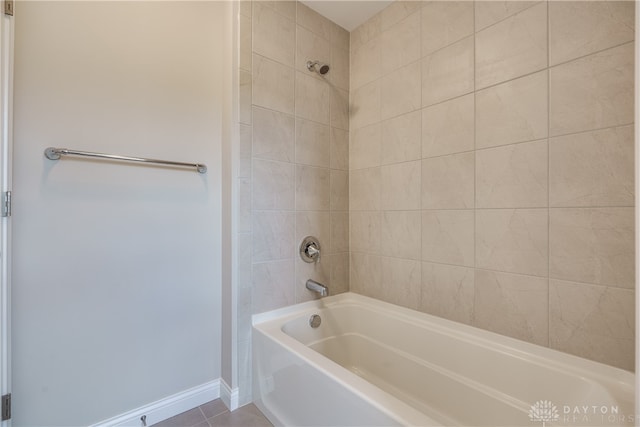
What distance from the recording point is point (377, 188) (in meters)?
1.88

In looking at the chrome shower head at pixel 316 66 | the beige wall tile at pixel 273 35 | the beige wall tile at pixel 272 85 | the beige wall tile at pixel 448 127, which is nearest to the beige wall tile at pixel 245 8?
the beige wall tile at pixel 273 35

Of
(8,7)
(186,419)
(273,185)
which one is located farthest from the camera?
(273,185)

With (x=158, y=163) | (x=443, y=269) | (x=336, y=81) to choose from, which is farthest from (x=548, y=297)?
(x=158, y=163)

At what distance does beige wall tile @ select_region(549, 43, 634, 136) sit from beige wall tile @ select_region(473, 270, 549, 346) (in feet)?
2.20

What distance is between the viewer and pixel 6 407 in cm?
107

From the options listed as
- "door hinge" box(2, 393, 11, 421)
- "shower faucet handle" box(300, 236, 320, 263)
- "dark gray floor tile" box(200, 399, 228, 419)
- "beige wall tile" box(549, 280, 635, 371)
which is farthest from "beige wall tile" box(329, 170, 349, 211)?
"door hinge" box(2, 393, 11, 421)

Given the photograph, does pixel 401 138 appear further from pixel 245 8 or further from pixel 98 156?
pixel 98 156

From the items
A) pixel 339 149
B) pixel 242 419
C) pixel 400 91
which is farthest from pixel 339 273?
pixel 400 91

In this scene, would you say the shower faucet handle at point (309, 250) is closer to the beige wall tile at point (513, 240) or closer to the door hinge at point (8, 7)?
the beige wall tile at point (513, 240)

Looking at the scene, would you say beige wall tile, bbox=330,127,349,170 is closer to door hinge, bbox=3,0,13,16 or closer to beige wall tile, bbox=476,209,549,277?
beige wall tile, bbox=476,209,549,277

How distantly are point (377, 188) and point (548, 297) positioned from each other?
1059mm

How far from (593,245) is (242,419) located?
5.90 feet

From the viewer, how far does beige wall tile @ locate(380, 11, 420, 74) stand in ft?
5.47

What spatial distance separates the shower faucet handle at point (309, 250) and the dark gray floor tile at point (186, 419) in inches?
39.7
